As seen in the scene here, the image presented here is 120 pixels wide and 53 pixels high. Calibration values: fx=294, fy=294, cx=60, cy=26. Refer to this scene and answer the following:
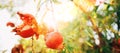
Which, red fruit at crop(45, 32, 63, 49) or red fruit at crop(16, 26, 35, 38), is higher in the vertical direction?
red fruit at crop(16, 26, 35, 38)

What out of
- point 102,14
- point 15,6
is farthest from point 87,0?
point 15,6

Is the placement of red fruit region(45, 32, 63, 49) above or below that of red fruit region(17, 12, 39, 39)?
below

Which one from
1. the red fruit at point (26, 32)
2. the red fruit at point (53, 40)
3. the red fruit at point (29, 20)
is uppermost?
the red fruit at point (29, 20)

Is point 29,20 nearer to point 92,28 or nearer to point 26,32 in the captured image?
point 26,32

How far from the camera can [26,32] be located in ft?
3.37

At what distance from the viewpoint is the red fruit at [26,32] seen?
3.34 ft

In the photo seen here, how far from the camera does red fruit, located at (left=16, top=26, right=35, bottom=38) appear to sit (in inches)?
40.1

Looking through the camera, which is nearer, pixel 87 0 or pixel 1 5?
pixel 87 0

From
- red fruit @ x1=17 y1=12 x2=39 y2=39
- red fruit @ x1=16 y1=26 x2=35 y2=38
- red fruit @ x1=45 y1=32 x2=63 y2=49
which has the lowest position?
red fruit @ x1=45 y1=32 x2=63 y2=49

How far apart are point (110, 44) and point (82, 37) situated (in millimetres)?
122

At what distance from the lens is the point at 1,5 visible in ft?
4.51

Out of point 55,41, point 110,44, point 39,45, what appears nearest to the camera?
point 55,41

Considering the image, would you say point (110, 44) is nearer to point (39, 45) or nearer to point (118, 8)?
point (118, 8)

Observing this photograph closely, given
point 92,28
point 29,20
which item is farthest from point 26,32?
point 92,28
